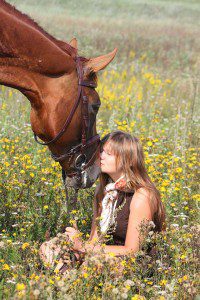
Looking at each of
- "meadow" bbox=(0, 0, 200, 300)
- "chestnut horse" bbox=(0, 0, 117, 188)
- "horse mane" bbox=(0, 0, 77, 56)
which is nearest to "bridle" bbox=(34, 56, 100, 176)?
"chestnut horse" bbox=(0, 0, 117, 188)

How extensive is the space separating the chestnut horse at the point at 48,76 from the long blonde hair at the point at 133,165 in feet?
1.18

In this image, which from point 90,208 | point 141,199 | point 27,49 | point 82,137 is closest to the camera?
point 27,49

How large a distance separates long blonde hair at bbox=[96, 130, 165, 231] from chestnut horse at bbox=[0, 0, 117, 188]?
36 cm

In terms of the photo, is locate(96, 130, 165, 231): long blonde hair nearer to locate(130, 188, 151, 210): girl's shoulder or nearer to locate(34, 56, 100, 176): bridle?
locate(130, 188, 151, 210): girl's shoulder

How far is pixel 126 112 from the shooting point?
7.88 m

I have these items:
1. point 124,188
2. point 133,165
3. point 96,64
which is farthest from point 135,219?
point 96,64

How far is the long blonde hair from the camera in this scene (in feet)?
13.5

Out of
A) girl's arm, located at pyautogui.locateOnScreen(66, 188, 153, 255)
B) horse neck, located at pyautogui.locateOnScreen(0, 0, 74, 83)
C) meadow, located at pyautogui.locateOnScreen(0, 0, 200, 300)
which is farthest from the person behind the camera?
girl's arm, located at pyautogui.locateOnScreen(66, 188, 153, 255)

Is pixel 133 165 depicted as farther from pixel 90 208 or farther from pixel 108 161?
pixel 90 208

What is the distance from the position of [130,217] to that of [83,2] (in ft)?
94.9

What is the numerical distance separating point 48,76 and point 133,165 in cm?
91

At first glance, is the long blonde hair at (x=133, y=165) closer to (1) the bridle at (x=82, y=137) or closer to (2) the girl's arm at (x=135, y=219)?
(2) the girl's arm at (x=135, y=219)

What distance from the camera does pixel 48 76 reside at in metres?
3.78

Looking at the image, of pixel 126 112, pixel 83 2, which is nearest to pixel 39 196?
pixel 126 112
